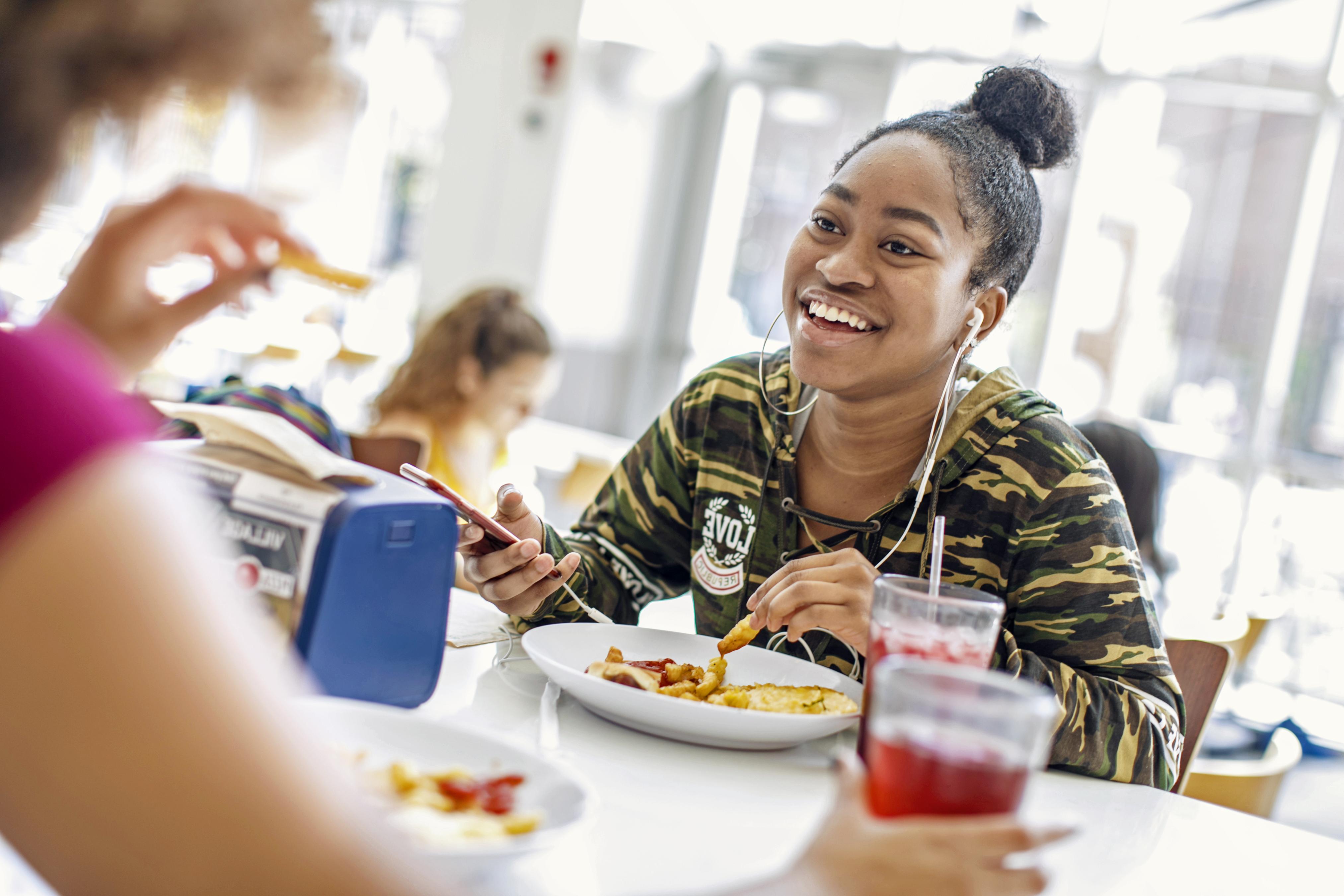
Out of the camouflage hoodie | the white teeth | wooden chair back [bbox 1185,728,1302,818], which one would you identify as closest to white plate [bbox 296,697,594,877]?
the camouflage hoodie

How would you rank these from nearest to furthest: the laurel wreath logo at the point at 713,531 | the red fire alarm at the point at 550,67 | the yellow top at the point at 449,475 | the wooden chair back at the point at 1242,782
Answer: the laurel wreath logo at the point at 713,531
the wooden chair back at the point at 1242,782
the yellow top at the point at 449,475
the red fire alarm at the point at 550,67

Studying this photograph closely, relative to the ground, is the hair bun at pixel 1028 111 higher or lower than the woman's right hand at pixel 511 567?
higher

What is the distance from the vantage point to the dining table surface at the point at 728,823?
0.71m

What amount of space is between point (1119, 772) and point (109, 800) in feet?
3.15

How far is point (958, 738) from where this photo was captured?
59 centimetres

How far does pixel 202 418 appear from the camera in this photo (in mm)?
874

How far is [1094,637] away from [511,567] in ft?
2.08

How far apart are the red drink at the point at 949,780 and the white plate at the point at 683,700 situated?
0.31 metres

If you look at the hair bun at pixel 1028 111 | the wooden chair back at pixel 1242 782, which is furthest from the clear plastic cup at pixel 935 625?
the wooden chair back at pixel 1242 782

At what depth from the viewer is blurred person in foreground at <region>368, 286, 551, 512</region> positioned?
9.53ft

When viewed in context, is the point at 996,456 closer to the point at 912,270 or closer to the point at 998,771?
the point at 912,270

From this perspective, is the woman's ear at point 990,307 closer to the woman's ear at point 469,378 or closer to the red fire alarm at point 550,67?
the woman's ear at point 469,378

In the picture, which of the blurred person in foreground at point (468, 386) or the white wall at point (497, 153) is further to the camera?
the white wall at point (497, 153)

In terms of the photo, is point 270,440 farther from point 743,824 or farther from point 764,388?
point 764,388
